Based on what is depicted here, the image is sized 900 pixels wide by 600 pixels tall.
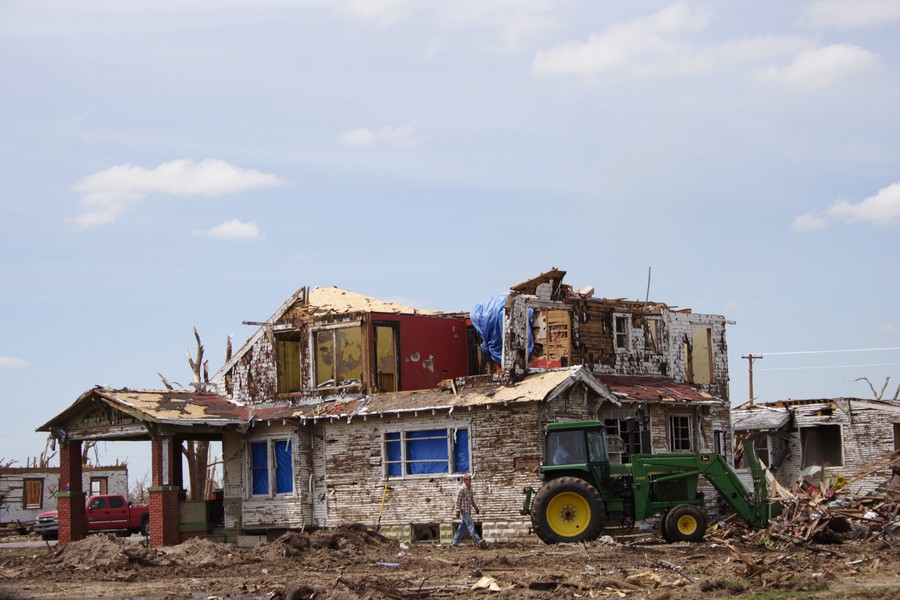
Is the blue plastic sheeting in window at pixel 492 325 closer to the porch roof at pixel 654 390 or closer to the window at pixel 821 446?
the porch roof at pixel 654 390

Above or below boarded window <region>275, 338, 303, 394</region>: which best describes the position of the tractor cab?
below

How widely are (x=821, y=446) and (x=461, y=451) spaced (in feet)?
65.5

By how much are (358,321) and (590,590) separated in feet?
54.0

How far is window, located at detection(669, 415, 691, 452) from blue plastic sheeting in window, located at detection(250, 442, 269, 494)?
1090 cm

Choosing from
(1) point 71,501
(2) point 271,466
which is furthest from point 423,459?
(1) point 71,501

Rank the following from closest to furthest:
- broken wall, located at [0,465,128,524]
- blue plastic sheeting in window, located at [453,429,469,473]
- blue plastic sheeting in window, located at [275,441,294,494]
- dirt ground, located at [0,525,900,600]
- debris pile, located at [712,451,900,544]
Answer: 1. dirt ground, located at [0,525,900,600]
2. debris pile, located at [712,451,900,544]
3. blue plastic sheeting in window, located at [453,429,469,473]
4. blue plastic sheeting in window, located at [275,441,294,494]
5. broken wall, located at [0,465,128,524]

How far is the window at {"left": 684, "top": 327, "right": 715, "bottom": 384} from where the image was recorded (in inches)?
1351

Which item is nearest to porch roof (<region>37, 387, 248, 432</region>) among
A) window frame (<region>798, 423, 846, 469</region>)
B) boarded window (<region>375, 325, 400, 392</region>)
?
boarded window (<region>375, 325, 400, 392</region>)

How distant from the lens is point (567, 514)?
22891mm

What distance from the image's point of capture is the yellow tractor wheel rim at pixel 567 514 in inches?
896

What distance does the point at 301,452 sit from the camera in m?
31.0

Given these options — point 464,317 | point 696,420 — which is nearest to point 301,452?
point 464,317

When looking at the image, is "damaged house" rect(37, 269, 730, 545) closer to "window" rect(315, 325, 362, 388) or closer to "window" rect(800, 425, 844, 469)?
"window" rect(315, 325, 362, 388)

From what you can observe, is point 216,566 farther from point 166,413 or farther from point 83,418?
point 83,418
